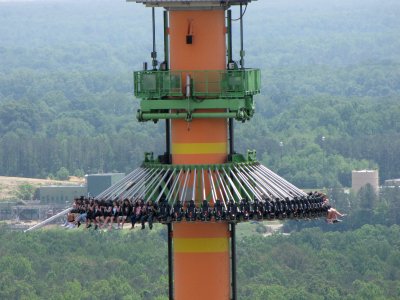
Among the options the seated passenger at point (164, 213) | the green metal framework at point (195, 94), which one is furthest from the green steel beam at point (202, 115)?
the seated passenger at point (164, 213)

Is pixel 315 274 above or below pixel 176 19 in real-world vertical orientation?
below

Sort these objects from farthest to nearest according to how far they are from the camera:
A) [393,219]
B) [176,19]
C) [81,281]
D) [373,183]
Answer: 1. [373,183]
2. [393,219]
3. [81,281]
4. [176,19]

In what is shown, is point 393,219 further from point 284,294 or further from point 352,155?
point 284,294

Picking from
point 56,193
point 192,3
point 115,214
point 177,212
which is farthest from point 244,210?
point 56,193

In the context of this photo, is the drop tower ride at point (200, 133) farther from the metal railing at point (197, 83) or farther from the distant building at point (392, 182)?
the distant building at point (392, 182)

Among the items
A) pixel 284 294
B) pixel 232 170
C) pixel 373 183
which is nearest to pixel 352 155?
pixel 373 183

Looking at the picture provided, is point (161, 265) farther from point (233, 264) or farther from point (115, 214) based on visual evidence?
point (115, 214)

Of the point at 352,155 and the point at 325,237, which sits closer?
the point at 325,237
